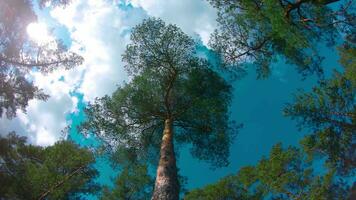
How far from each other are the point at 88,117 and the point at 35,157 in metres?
2.76

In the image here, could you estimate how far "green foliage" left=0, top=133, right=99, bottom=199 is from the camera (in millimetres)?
14617

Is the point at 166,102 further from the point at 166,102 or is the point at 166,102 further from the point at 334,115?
the point at 334,115

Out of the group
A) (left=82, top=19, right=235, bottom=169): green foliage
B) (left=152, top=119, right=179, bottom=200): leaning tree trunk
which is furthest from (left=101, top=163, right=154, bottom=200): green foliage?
(left=152, top=119, right=179, bottom=200): leaning tree trunk

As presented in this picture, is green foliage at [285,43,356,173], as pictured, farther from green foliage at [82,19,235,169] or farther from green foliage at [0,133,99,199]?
green foliage at [0,133,99,199]

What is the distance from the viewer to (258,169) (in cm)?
1772

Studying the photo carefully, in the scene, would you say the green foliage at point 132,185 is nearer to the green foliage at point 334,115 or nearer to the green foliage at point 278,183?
the green foliage at point 278,183

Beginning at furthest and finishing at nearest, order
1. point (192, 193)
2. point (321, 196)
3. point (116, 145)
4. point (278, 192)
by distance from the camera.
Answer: point (192, 193) → point (116, 145) → point (278, 192) → point (321, 196)

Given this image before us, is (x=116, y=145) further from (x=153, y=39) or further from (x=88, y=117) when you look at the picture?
(x=153, y=39)

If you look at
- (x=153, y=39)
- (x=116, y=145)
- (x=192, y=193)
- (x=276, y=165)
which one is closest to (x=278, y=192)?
(x=276, y=165)

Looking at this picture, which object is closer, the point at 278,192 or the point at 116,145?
the point at 278,192

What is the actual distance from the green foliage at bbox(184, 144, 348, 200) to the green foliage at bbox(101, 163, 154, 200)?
2092mm

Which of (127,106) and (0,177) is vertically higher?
(127,106)

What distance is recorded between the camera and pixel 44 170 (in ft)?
48.2

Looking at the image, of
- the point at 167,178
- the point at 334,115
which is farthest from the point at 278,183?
the point at 167,178
